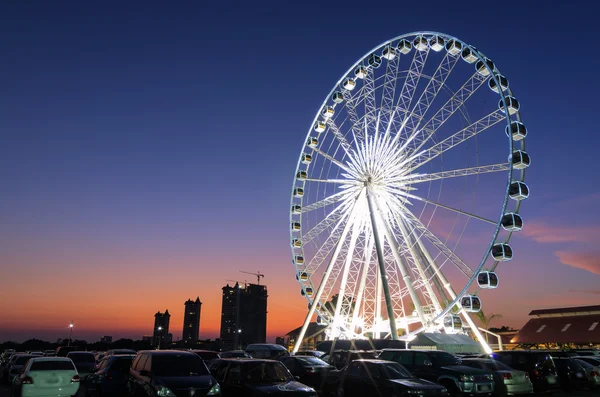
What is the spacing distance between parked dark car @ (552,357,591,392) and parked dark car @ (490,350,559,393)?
171 centimetres

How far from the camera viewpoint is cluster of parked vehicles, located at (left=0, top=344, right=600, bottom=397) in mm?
11594

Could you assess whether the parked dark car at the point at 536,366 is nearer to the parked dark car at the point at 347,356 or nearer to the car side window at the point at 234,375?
the parked dark car at the point at 347,356

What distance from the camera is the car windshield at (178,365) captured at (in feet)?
38.9

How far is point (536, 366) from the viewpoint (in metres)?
18.2

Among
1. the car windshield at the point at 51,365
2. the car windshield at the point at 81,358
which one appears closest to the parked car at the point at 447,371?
the car windshield at the point at 51,365

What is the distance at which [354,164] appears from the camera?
3762cm

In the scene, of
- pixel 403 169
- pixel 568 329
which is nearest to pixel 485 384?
pixel 403 169

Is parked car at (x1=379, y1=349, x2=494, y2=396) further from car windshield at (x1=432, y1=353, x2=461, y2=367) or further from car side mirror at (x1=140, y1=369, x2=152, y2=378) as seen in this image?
car side mirror at (x1=140, y1=369, x2=152, y2=378)

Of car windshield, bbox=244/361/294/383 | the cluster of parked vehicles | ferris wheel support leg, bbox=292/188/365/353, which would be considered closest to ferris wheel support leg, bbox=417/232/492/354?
ferris wheel support leg, bbox=292/188/365/353

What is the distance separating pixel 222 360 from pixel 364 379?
423cm

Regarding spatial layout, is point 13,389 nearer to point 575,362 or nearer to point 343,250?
point 575,362

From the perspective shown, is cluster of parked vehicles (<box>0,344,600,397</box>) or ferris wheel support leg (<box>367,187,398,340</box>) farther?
ferris wheel support leg (<box>367,187,398,340</box>)

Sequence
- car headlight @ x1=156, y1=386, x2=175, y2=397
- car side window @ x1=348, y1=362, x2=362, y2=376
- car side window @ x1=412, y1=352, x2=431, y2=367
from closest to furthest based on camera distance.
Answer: car headlight @ x1=156, y1=386, x2=175, y2=397
car side window @ x1=348, y1=362, x2=362, y2=376
car side window @ x1=412, y1=352, x2=431, y2=367

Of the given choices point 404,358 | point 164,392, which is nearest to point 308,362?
point 404,358
